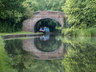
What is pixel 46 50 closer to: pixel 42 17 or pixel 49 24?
pixel 42 17

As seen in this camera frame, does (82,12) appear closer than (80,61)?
No

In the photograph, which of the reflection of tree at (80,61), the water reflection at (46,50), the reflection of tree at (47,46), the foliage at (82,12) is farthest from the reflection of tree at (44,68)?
the foliage at (82,12)

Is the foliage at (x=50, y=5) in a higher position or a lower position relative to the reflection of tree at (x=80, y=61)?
higher

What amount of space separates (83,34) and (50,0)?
26120mm

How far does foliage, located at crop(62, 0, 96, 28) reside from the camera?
73.9 feet

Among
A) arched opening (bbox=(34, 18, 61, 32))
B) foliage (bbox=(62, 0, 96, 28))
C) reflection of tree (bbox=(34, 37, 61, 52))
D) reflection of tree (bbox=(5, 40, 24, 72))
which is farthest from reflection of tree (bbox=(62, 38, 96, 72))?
arched opening (bbox=(34, 18, 61, 32))

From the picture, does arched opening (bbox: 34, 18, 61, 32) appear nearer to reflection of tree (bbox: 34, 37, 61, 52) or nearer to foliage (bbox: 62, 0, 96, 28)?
foliage (bbox: 62, 0, 96, 28)

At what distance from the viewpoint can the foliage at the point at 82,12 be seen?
73.9ft

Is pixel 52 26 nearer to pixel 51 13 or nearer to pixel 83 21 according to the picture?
pixel 51 13

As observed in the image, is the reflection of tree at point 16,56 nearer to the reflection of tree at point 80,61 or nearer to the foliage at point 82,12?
the reflection of tree at point 80,61

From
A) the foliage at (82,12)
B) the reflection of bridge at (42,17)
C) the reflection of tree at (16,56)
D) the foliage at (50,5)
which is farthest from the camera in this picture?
the foliage at (50,5)

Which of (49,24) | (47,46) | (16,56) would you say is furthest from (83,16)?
(49,24)

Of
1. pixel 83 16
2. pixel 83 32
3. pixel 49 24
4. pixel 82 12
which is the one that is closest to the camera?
pixel 83 32

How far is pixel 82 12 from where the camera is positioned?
23266 millimetres
